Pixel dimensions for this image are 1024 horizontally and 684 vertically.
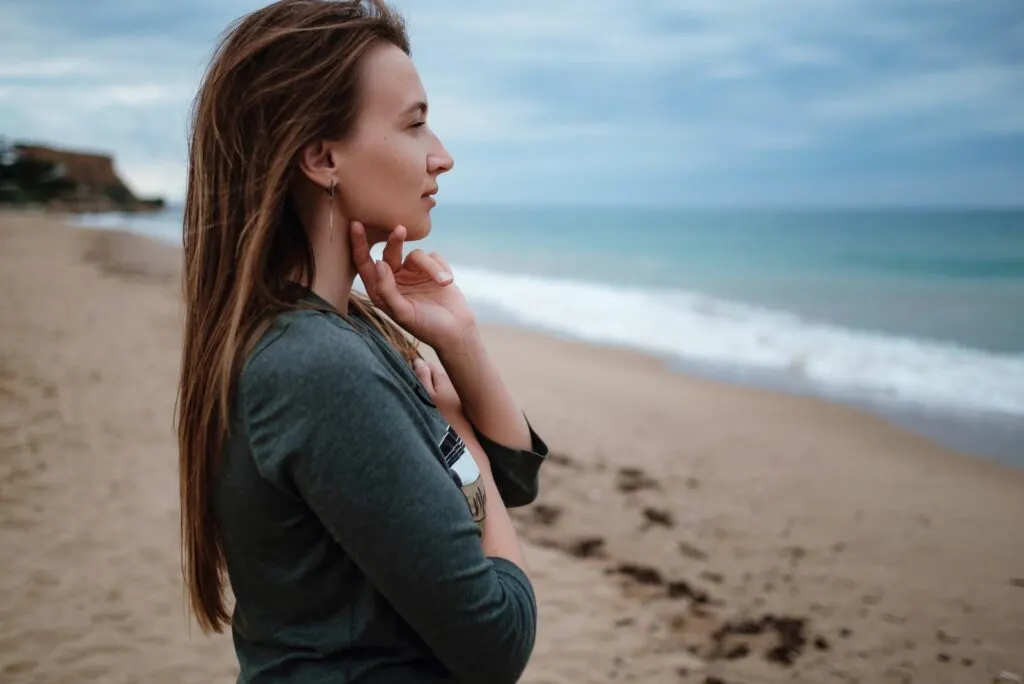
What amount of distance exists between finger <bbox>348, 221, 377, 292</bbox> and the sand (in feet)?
10.8

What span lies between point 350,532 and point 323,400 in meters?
0.19

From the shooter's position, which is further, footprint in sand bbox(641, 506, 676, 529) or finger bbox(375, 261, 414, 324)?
footprint in sand bbox(641, 506, 676, 529)

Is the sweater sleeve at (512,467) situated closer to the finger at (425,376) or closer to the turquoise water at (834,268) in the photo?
the finger at (425,376)

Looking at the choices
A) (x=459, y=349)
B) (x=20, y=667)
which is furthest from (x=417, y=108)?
(x=20, y=667)

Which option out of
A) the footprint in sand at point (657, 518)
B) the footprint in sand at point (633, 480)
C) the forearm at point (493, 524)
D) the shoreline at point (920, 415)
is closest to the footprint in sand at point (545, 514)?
the footprint in sand at point (657, 518)

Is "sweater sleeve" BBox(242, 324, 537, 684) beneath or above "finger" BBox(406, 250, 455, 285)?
beneath

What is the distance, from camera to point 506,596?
1247 mm

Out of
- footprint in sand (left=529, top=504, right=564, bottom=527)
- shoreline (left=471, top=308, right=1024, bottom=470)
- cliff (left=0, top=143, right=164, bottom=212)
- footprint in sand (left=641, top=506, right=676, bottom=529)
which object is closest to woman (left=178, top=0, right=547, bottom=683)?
footprint in sand (left=529, top=504, right=564, bottom=527)

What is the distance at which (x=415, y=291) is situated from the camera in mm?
1615

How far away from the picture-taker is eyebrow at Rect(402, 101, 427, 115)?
139 centimetres

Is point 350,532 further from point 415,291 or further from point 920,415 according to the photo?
point 920,415

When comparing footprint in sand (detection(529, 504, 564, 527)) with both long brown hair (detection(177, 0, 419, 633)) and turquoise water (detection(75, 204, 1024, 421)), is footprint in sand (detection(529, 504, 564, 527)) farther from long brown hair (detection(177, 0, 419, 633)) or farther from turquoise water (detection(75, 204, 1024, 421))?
turquoise water (detection(75, 204, 1024, 421))

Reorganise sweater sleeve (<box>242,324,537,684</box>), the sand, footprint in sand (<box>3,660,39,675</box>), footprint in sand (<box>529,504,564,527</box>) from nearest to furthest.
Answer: sweater sleeve (<box>242,324,537,684</box>) → footprint in sand (<box>3,660,39,675</box>) → the sand → footprint in sand (<box>529,504,564,527</box>)

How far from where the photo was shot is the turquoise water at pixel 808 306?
11.3 meters
